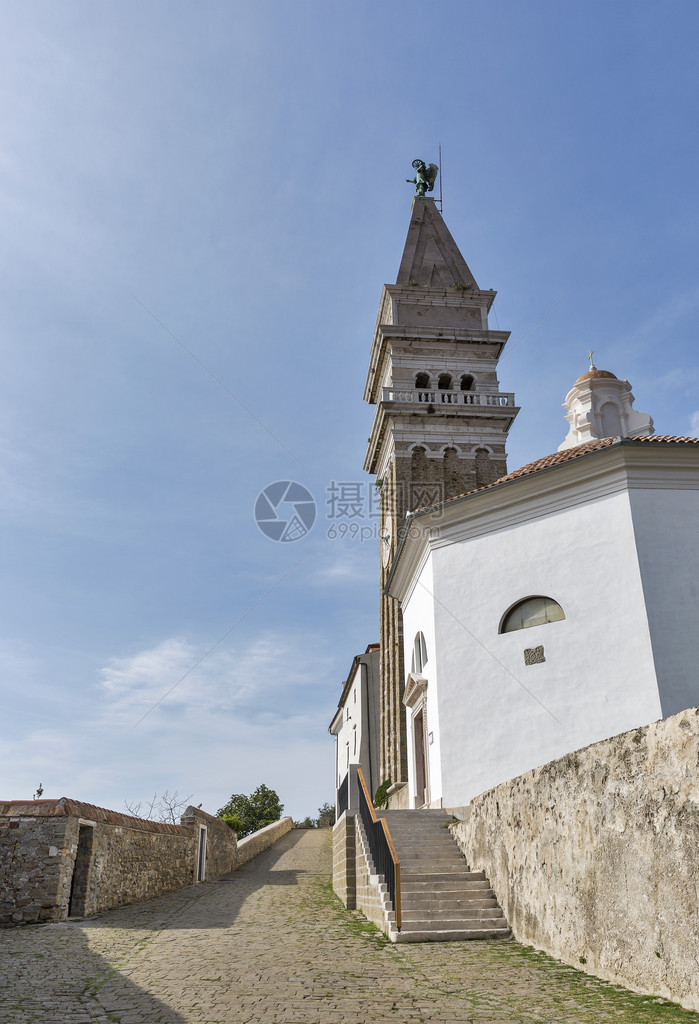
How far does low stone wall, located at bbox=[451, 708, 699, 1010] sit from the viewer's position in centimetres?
526

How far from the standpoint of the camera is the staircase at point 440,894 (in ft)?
29.7

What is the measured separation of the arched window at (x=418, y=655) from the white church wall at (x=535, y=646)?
1.28m

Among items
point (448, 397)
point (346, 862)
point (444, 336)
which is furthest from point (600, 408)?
point (346, 862)

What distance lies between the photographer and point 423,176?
4238 centimetres

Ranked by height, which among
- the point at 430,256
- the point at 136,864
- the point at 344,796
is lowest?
the point at 136,864

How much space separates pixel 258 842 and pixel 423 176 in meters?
35.4

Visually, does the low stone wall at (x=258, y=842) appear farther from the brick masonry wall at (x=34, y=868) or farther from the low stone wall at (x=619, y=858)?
the low stone wall at (x=619, y=858)

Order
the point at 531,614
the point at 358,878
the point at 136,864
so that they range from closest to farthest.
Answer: the point at 358,878
the point at 531,614
the point at 136,864

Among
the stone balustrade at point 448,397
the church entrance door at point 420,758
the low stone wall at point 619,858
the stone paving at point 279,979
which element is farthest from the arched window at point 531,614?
the stone balustrade at point 448,397

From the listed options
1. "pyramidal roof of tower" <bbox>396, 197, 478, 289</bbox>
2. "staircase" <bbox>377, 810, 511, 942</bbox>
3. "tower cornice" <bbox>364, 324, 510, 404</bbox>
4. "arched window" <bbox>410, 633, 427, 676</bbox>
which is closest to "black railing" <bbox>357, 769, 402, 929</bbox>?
"staircase" <bbox>377, 810, 511, 942</bbox>

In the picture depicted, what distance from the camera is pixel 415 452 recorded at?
101 feet

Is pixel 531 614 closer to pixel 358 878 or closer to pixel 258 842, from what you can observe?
pixel 358 878

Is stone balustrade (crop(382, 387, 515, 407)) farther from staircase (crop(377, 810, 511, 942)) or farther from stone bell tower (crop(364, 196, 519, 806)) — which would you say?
staircase (crop(377, 810, 511, 942))

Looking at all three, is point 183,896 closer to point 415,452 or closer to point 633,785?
point 633,785
